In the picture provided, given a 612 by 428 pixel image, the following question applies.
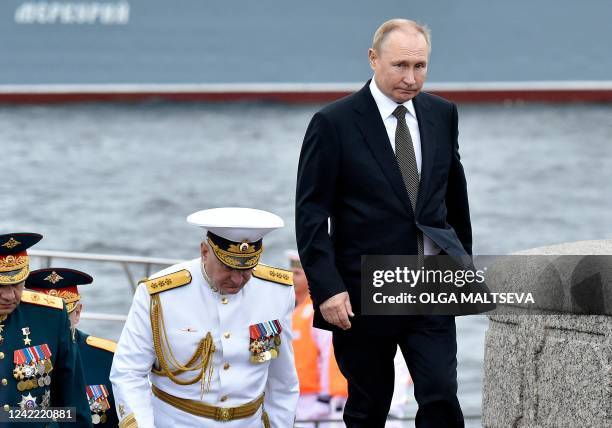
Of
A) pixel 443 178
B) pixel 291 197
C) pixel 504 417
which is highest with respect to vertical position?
pixel 443 178

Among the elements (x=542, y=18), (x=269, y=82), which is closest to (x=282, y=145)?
(x=269, y=82)

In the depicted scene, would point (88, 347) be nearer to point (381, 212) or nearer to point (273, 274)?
point (273, 274)

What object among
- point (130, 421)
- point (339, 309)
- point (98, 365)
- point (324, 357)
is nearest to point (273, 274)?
point (339, 309)

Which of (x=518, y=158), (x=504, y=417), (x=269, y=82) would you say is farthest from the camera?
(x=269, y=82)

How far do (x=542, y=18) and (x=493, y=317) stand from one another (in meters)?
44.0

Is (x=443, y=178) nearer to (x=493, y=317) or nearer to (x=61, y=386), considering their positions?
(x=493, y=317)

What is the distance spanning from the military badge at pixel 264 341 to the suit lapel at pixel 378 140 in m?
0.58

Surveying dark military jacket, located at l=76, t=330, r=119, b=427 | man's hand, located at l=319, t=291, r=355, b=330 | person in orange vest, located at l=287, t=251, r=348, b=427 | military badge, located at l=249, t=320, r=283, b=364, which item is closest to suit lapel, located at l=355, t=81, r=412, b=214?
man's hand, located at l=319, t=291, r=355, b=330

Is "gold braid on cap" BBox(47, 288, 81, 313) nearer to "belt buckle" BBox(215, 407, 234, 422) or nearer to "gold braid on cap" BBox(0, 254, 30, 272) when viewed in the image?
"gold braid on cap" BBox(0, 254, 30, 272)

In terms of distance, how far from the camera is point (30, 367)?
404 cm

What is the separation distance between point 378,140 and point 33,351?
4.27 feet

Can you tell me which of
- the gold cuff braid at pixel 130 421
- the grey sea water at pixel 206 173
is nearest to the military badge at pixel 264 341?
the gold cuff braid at pixel 130 421

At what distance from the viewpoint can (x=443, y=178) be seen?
4027 millimetres

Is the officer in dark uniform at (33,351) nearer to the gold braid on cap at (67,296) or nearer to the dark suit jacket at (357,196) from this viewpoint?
the gold braid on cap at (67,296)
